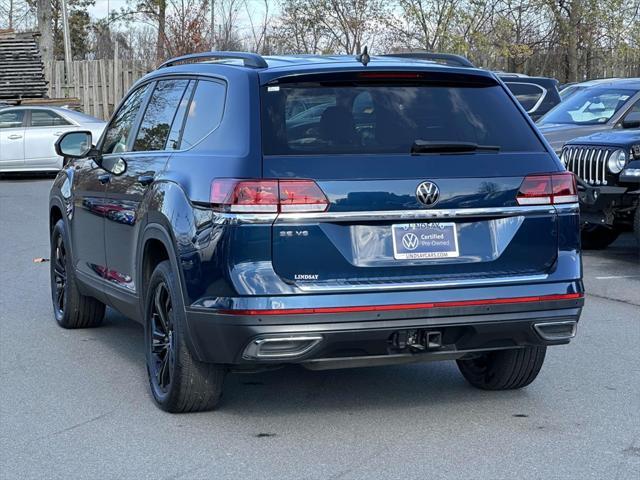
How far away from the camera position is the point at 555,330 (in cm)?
573

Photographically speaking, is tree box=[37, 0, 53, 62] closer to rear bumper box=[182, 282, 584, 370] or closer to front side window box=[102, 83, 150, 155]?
front side window box=[102, 83, 150, 155]

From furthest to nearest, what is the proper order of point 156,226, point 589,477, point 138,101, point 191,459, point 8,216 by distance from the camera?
point 8,216 → point 138,101 → point 156,226 → point 191,459 → point 589,477

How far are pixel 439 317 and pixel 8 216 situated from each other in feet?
41.3

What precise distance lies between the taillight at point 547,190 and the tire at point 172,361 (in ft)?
5.61

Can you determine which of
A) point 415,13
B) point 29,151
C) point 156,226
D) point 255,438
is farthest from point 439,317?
point 415,13

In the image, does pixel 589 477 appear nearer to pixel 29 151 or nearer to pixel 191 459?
pixel 191 459

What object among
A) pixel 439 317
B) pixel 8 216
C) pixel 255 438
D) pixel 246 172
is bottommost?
pixel 8 216

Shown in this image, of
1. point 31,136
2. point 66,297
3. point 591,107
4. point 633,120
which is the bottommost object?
point 31,136

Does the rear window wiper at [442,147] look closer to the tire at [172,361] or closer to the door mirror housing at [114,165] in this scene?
the tire at [172,361]

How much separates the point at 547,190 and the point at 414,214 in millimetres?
Answer: 729

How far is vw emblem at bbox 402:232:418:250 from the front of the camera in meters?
5.45

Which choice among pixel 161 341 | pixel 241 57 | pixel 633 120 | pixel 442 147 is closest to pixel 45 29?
pixel 633 120

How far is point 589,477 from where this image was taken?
501 centimetres

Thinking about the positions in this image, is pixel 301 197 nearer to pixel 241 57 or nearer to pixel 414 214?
pixel 414 214
